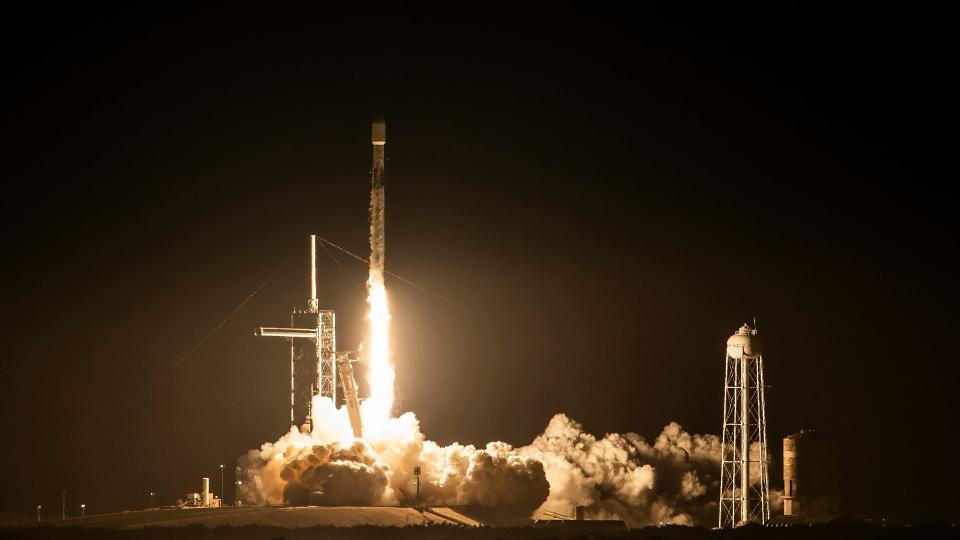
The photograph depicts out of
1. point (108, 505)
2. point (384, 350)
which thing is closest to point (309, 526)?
point (384, 350)

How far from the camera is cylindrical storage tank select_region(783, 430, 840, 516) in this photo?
10706 centimetres

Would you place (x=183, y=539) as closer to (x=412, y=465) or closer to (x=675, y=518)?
(x=412, y=465)

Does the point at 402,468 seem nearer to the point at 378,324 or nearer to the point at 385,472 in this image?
the point at 385,472

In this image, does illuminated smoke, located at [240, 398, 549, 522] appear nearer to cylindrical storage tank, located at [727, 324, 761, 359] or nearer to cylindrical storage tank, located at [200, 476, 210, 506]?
cylindrical storage tank, located at [200, 476, 210, 506]

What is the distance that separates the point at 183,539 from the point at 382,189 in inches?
954

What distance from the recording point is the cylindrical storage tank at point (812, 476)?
10706 centimetres

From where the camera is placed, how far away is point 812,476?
107500 mm

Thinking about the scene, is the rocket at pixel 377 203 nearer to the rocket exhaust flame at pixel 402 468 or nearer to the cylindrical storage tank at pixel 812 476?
the rocket exhaust flame at pixel 402 468

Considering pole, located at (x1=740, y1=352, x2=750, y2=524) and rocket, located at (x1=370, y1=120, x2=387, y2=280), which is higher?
rocket, located at (x1=370, y1=120, x2=387, y2=280)

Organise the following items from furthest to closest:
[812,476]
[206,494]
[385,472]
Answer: [206,494], [812,476], [385,472]

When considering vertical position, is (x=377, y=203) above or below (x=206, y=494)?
above

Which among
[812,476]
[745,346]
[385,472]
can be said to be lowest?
[812,476]

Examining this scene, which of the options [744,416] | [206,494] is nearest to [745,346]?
[744,416]

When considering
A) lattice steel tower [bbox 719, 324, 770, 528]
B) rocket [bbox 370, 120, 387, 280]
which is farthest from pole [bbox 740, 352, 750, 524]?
rocket [bbox 370, 120, 387, 280]
